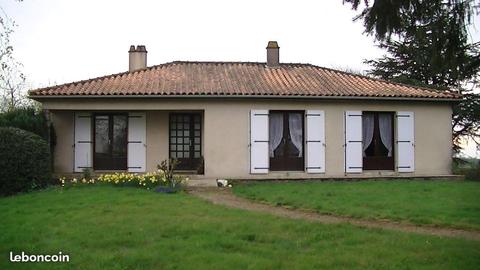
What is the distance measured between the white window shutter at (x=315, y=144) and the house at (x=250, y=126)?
3 cm

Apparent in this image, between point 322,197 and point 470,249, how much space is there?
531 cm

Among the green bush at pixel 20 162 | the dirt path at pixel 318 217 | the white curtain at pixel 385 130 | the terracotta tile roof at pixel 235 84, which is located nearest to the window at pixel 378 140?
the white curtain at pixel 385 130

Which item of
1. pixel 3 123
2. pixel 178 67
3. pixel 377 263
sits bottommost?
pixel 377 263

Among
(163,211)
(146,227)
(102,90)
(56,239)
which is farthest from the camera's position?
(102,90)

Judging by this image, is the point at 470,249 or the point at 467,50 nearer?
the point at 467,50

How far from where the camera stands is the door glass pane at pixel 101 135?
56.6ft

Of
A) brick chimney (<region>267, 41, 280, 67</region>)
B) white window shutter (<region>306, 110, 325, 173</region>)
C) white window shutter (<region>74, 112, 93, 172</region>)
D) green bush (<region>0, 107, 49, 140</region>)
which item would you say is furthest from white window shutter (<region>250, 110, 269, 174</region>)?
green bush (<region>0, 107, 49, 140</region>)

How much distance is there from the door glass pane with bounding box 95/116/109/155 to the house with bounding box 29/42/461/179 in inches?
1.3

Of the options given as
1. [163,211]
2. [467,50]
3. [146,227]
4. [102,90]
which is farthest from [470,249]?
[102,90]

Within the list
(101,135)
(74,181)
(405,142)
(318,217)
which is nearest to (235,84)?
(101,135)

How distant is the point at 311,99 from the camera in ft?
54.6

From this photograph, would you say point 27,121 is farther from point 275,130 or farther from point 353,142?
point 353,142

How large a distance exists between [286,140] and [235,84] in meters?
2.56

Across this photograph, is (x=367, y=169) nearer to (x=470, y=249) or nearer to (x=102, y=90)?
(x=102, y=90)
